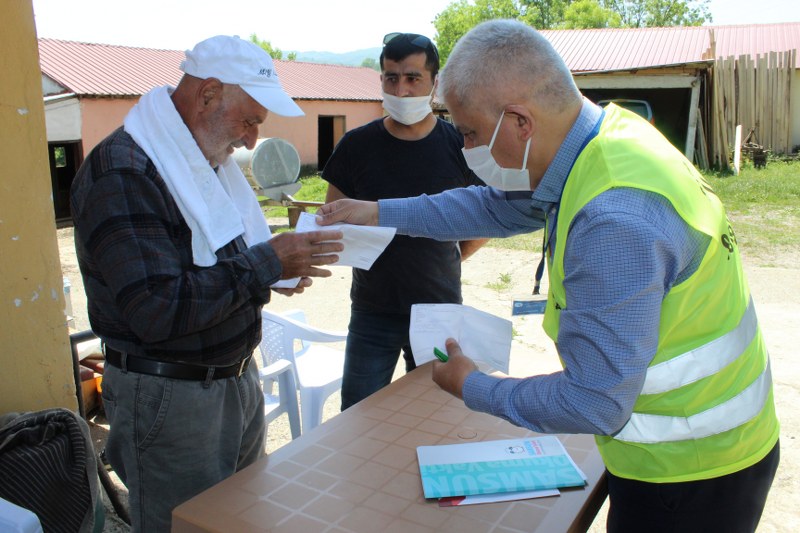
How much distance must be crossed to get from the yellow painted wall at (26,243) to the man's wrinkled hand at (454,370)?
163 cm

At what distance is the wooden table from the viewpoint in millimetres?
1412

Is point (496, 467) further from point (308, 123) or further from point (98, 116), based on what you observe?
point (308, 123)

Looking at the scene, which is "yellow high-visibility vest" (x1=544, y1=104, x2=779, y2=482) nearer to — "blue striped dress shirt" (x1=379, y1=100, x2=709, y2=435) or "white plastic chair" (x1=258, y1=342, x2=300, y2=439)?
"blue striped dress shirt" (x1=379, y1=100, x2=709, y2=435)

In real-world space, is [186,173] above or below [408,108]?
below

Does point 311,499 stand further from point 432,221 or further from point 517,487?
point 432,221

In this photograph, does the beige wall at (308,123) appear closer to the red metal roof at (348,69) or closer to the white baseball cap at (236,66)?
the red metal roof at (348,69)

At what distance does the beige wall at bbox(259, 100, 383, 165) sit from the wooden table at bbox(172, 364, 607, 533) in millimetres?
17847

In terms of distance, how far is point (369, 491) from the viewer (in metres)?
1.54

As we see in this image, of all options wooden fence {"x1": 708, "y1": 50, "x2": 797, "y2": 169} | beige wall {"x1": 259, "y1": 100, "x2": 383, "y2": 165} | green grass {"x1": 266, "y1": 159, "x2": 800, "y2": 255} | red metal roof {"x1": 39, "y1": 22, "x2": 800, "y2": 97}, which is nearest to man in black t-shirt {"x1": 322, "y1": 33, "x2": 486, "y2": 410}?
green grass {"x1": 266, "y1": 159, "x2": 800, "y2": 255}

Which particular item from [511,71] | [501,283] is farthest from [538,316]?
[511,71]

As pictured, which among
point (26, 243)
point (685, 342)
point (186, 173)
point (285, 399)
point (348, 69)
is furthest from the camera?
point (348, 69)

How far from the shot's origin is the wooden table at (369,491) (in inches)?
55.6

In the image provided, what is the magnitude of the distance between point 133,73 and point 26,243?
16443mm

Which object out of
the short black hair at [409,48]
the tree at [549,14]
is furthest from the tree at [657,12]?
the short black hair at [409,48]
